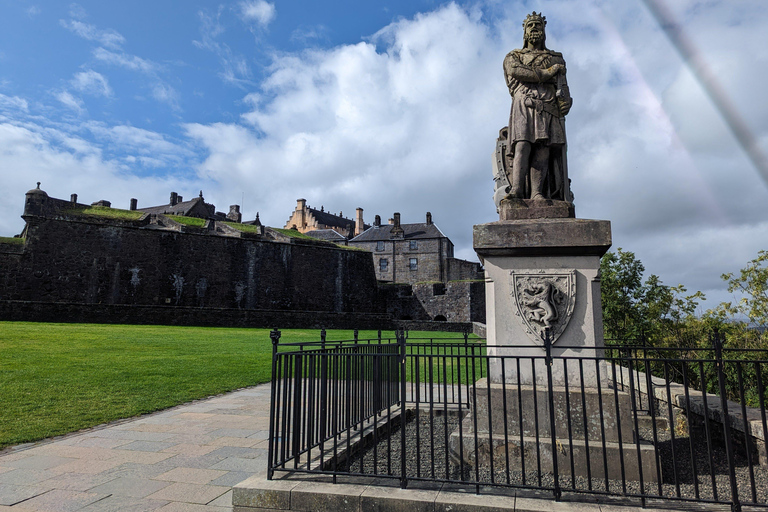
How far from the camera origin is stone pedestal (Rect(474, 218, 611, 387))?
432 cm

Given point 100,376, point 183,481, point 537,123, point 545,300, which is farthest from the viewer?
point 100,376

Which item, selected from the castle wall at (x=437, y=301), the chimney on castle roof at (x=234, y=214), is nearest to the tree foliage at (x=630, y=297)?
the castle wall at (x=437, y=301)

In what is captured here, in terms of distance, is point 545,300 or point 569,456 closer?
point 569,456

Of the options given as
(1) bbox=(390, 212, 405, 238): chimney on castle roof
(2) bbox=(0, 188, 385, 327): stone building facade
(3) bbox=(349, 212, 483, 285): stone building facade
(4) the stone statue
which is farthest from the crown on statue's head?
(1) bbox=(390, 212, 405, 238): chimney on castle roof

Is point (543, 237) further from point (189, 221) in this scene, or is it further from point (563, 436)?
point (189, 221)

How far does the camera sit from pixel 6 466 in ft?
14.9

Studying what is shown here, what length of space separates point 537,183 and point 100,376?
9.29 m

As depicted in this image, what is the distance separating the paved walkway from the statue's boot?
4.00 m

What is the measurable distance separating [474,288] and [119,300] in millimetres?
26207

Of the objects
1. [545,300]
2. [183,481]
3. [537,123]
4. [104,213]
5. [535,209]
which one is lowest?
[183,481]

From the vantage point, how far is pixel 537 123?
496 centimetres

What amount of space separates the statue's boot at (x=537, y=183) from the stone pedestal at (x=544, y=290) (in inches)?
20.4

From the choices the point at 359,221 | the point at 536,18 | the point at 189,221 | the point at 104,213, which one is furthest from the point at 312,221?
the point at 536,18

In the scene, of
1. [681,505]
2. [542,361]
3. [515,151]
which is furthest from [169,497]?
[515,151]
